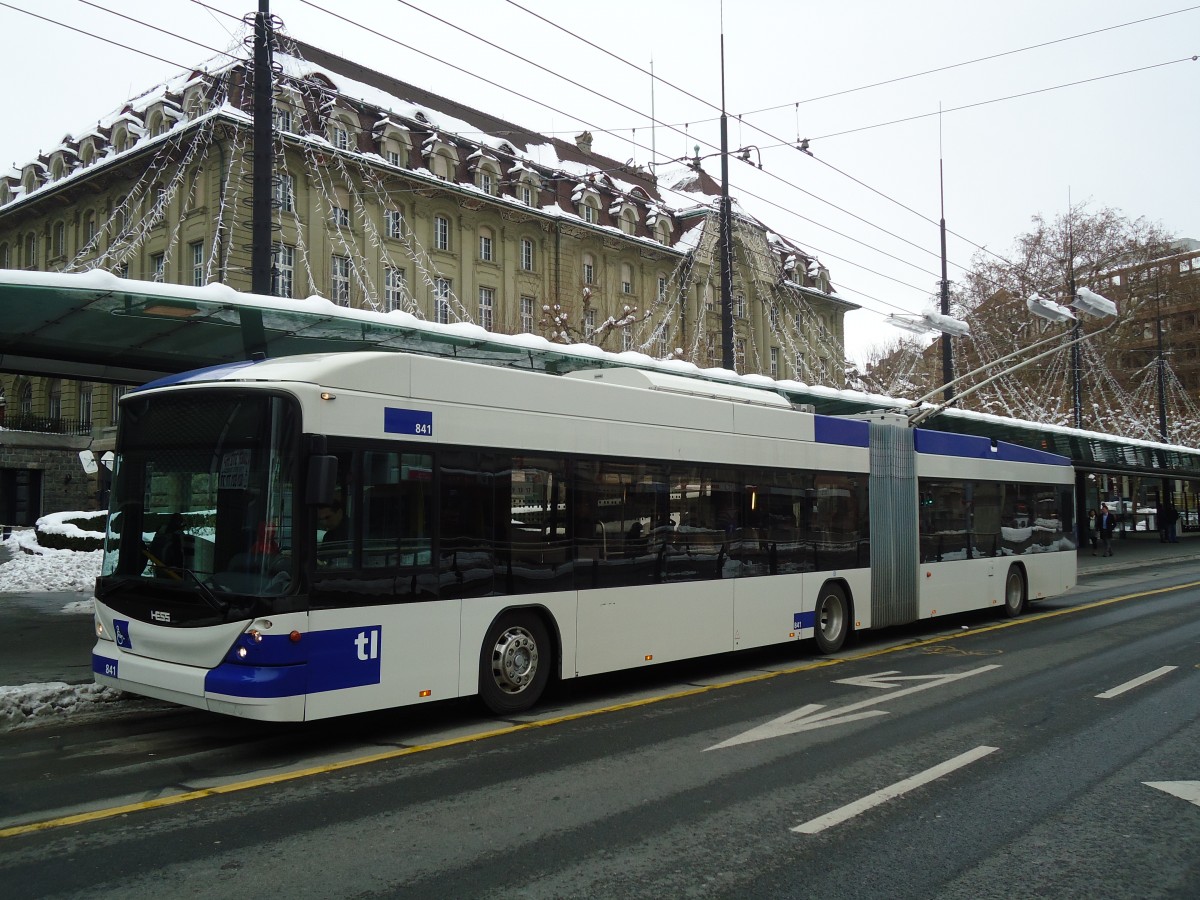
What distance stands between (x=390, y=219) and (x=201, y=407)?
35.6 meters

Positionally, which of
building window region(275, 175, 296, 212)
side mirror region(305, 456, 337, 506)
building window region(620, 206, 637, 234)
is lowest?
side mirror region(305, 456, 337, 506)

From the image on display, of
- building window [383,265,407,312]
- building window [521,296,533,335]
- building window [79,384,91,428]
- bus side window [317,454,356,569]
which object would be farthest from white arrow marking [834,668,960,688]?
building window [79,384,91,428]

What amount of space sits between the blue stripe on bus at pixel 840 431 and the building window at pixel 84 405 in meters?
43.1

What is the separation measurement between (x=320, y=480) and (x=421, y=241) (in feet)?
128

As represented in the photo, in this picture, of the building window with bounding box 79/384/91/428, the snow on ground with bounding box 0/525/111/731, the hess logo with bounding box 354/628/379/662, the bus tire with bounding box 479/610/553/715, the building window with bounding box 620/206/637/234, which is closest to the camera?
the hess logo with bounding box 354/628/379/662

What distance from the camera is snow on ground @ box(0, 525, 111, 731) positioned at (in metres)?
8.47

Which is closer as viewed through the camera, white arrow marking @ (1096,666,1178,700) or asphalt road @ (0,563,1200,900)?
asphalt road @ (0,563,1200,900)

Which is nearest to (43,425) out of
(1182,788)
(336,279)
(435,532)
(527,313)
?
(336,279)

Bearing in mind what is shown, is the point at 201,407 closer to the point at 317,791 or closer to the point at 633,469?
the point at 317,791

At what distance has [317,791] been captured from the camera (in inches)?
242

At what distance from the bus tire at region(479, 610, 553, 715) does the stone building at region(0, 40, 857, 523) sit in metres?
22.3

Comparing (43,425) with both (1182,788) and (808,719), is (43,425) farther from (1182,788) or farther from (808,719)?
(1182,788)

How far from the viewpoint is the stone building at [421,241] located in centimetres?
3328

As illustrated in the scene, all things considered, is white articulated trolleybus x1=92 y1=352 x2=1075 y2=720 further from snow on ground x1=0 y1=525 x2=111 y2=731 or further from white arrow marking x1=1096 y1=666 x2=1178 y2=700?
white arrow marking x1=1096 y1=666 x2=1178 y2=700
